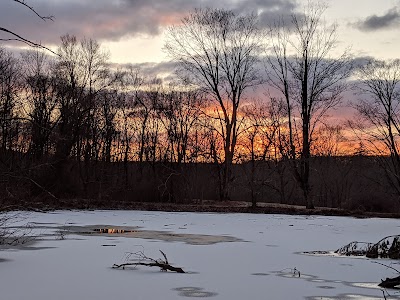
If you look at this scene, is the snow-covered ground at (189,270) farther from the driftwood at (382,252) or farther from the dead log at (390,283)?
the driftwood at (382,252)

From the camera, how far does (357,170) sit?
172ft

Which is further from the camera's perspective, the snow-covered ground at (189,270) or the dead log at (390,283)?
the dead log at (390,283)

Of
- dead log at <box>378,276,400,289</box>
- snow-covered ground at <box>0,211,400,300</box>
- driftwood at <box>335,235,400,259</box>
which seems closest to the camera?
snow-covered ground at <box>0,211,400,300</box>

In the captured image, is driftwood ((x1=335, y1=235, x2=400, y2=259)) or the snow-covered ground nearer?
the snow-covered ground

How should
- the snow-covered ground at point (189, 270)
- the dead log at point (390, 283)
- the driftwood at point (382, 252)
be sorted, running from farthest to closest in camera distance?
the driftwood at point (382, 252) < the dead log at point (390, 283) < the snow-covered ground at point (189, 270)

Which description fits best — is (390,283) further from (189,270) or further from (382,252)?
(382,252)

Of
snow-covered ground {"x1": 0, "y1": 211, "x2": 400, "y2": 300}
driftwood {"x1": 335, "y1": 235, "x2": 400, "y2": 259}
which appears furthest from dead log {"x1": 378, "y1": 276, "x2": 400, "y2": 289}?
driftwood {"x1": 335, "y1": 235, "x2": 400, "y2": 259}

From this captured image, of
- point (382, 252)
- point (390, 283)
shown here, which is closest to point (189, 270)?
point (390, 283)

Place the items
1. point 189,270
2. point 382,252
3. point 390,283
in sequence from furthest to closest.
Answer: point 382,252 → point 189,270 → point 390,283

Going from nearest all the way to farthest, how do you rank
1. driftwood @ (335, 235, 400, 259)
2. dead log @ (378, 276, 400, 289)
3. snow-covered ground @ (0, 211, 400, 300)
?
snow-covered ground @ (0, 211, 400, 300), dead log @ (378, 276, 400, 289), driftwood @ (335, 235, 400, 259)

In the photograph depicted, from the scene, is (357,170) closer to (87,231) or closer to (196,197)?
(196,197)

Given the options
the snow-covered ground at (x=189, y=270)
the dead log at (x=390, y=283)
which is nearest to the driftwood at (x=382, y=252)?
the snow-covered ground at (x=189, y=270)

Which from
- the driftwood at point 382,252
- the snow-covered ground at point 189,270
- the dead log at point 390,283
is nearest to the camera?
the snow-covered ground at point 189,270

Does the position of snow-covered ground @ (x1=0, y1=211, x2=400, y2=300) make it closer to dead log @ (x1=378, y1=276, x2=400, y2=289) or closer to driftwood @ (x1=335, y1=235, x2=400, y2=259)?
dead log @ (x1=378, y1=276, x2=400, y2=289)
